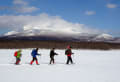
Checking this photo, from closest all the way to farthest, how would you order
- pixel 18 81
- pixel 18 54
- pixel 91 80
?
1. pixel 18 81
2. pixel 91 80
3. pixel 18 54

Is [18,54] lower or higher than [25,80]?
higher

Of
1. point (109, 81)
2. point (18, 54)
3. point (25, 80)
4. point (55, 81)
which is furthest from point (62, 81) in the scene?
point (18, 54)

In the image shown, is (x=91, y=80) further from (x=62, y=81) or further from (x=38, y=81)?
(x=38, y=81)

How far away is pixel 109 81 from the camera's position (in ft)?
20.3

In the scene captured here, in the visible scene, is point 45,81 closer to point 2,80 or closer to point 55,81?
point 55,81

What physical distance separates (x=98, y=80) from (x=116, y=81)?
635 millimetres

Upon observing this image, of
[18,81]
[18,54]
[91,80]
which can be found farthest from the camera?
[18,54]

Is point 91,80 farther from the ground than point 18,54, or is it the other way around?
point 18,54

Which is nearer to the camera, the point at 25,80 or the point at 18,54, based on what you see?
the point at 25,80

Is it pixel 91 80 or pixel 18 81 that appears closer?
pixel 18 81

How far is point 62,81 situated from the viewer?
6.04 metres

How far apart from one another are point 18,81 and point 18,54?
5.11 m

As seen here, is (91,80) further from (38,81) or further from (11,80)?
(11,80)

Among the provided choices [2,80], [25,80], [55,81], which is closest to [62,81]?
[55,81]
